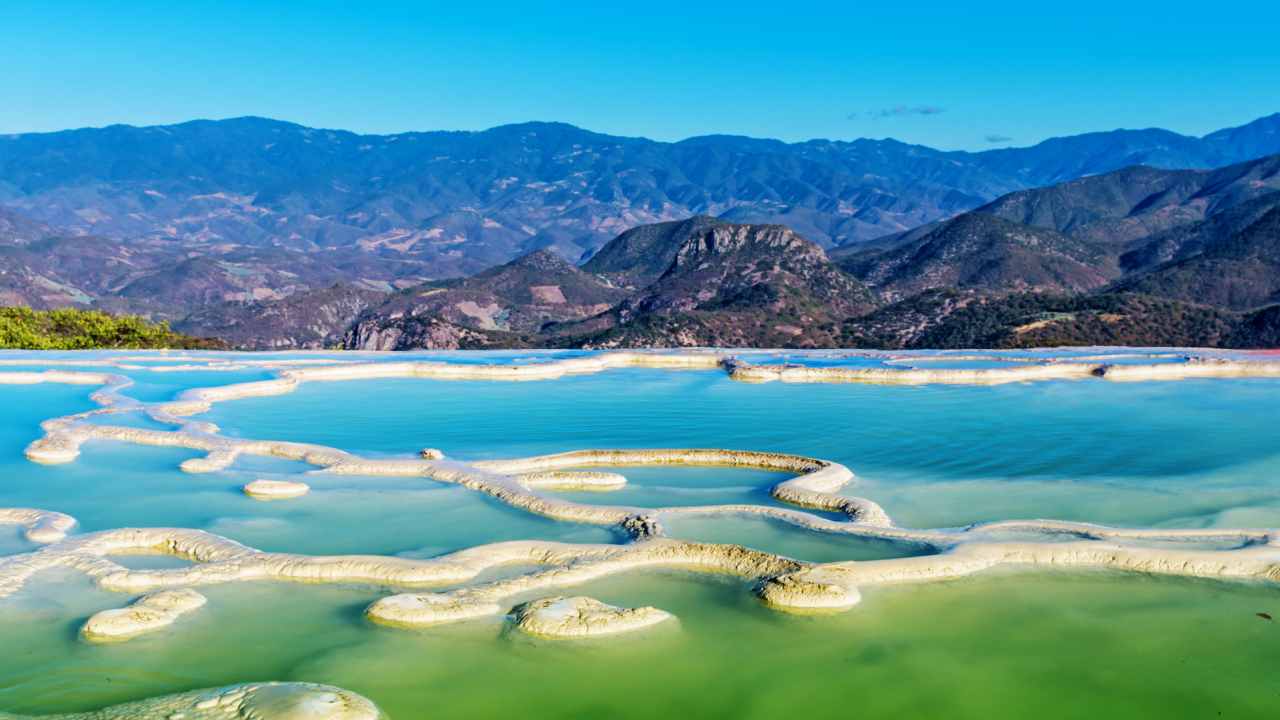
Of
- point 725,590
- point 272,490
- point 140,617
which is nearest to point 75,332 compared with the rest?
point 272,490

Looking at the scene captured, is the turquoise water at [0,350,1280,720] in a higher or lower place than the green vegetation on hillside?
lower

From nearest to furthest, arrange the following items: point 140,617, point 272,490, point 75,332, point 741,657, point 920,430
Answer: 1. point 741,657
2. point 140,617
3. point 272,490
4. point 920,430
5. point 75,332

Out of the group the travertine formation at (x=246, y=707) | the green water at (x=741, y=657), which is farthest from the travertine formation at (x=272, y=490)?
the travertine formation at (x=246, y=707)

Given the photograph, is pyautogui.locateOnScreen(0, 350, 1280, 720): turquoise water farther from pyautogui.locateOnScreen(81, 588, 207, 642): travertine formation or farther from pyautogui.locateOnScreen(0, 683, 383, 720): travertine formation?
pyautogui.locateOnScreen(0, 683, 383, 720): travertine formation

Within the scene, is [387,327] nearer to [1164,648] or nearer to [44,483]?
[44,483]

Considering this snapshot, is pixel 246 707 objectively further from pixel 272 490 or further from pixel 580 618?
pixel 272 490

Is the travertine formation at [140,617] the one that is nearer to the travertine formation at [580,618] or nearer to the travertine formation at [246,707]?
the travertine formation at [246,707]

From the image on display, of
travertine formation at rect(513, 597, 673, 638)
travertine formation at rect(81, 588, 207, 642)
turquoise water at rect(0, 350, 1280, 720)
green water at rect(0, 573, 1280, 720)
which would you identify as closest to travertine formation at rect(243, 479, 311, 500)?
turquoise water at rect(0, 350, 1280, 720)
